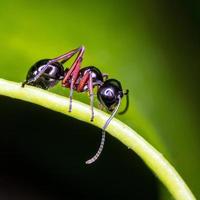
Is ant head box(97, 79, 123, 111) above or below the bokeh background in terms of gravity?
above

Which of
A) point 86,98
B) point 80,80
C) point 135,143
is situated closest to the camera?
point 135,143

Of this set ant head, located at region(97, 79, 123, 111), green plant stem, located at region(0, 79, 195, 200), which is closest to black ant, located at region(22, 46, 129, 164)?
ant head, located at region(97, 79, 123, 111)

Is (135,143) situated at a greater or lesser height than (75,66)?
lesser

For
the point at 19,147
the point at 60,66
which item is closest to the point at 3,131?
the point at 19,147

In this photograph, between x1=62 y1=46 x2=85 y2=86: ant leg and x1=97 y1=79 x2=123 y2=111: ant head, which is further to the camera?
x1=97 y1=79 x2=123 y2=111: ant head

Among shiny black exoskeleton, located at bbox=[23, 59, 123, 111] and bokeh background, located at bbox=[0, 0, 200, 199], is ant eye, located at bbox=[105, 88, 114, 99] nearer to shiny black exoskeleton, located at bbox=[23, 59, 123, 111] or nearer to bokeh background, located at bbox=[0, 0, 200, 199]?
shiny black exoskeleton, located at bbox=[23, 59, 123, 111]

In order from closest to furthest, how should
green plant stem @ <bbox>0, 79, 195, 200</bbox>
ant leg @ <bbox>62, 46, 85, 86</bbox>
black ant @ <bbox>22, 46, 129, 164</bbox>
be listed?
green plant stem @ <bbox>0, 79, 195, 200</bbox> < ant leg @ <bbox>62, 46, 85, 86</bbox> < black ant @ <bbox>22, 46, 129, 164</bbox>

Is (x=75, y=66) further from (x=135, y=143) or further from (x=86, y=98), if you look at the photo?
(x=135, y=143)

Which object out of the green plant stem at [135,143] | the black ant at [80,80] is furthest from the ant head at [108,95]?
the green plant stem at [135,143]

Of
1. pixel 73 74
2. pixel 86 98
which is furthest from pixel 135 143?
pixel 73 74

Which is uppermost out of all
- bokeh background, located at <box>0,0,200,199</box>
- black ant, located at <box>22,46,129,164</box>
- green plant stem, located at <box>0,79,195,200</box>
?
black ant, located at <box>22,46,129,164</box>
